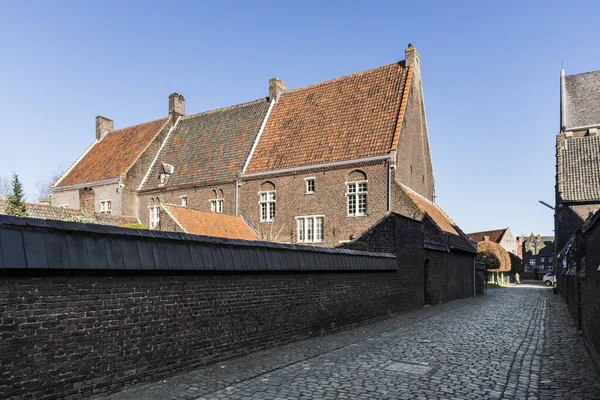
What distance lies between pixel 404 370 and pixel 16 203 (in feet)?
65.3

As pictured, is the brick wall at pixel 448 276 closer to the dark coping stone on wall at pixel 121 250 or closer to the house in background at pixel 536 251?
the dark coping stone on wall at pixel 121 250

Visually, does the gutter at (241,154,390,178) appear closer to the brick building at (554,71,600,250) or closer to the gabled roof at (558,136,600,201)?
the brick building at (554,71,600,250)

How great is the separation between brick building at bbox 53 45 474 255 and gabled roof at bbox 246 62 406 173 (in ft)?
0.24

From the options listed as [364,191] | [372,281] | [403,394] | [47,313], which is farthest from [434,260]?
[47,313]

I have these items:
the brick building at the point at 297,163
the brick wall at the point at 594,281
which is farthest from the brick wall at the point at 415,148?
the brick wall at the point at 594,281

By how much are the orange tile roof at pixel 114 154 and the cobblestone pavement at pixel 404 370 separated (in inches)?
1037

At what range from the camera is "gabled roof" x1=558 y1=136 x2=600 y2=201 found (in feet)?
119

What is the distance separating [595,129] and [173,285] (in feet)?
156

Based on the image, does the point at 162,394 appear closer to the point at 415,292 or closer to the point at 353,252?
the point at 353,252

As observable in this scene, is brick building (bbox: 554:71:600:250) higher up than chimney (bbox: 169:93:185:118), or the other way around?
chimney (bbox: 169:93:185:118)

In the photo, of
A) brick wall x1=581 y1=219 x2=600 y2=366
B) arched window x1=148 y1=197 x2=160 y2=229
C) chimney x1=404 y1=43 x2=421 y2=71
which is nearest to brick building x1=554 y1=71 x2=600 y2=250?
chimney x1=404 y1=43 x2=421 y2=71

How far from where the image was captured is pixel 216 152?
104 feet

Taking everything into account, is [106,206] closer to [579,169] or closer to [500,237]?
[579,169]

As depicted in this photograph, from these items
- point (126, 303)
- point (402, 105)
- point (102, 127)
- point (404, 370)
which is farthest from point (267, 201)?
point (102, 127)
